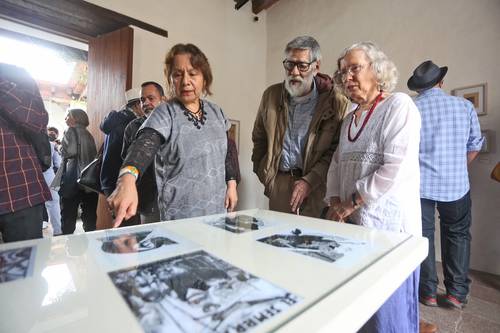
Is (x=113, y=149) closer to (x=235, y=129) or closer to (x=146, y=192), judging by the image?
Answer: (x=146, y=192)

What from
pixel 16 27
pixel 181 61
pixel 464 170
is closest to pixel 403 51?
pixel 464 170

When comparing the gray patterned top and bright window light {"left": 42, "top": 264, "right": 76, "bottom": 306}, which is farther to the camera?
the gray patterned top

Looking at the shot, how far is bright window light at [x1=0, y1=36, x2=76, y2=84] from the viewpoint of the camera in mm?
3783

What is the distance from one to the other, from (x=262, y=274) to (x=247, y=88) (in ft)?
12.0

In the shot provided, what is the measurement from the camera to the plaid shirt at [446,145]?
1.63 meters

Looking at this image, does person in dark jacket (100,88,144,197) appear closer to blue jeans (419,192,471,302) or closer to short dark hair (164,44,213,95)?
short dark hair (164,44,213,95)

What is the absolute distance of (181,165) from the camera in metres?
0.89

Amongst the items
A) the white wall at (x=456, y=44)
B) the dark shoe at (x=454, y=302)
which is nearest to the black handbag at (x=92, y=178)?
the dark shoe at (x=454, y=302)

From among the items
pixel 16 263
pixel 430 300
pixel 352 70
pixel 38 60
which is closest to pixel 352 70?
pixel 352 70

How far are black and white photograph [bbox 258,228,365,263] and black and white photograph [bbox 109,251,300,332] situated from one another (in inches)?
6.5

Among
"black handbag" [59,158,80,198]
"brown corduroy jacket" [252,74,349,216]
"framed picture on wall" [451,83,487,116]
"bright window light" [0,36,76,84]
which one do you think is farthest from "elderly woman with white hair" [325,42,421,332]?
"bright window light" [0,36,76,84]

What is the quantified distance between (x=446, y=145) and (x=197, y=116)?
5.23ft

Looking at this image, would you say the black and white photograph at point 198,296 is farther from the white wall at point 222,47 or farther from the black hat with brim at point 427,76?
the white wall at point 222,47

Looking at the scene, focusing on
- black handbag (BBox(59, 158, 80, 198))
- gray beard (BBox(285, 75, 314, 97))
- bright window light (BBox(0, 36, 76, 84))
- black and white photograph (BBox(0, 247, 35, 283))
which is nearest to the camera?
black and white photograph (BBox(0, 247, 35, 283))
